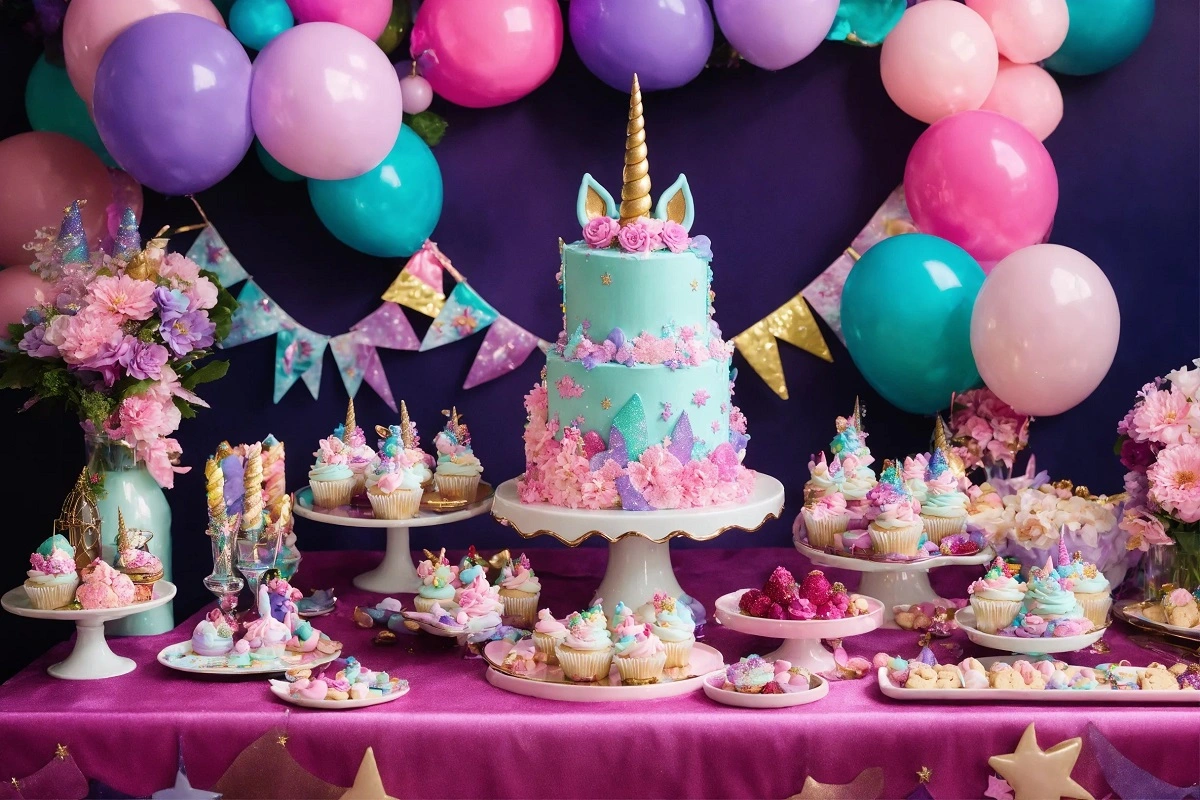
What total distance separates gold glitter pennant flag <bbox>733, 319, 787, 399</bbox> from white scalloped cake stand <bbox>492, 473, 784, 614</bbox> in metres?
0.72

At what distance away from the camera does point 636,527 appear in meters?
3.32

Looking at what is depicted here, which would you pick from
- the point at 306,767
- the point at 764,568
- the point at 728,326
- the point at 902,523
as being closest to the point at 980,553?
the point at 902,523

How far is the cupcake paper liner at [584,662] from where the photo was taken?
3.06 metres

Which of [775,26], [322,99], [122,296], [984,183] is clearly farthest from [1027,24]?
[122,296]

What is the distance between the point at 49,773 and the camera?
3.00 metres

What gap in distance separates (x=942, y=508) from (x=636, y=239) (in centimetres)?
103

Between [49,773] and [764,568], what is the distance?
1.98 m

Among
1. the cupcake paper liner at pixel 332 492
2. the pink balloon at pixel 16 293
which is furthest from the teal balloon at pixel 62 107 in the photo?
the cupcake paper liner at pixel 332 492

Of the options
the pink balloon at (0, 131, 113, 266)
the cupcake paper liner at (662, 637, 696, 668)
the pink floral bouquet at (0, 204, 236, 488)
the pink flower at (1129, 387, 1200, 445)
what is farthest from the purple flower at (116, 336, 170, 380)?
the pink flower at (1129, 387, 1200, 445)

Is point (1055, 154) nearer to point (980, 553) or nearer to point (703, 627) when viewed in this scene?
point (980, 553)

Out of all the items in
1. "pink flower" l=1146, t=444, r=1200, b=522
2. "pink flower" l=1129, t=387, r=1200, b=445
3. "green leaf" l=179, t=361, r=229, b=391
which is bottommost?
"pink flower" l=1146, t=444, r=1200, b=522

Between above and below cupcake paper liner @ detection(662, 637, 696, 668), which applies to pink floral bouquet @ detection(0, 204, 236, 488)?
above

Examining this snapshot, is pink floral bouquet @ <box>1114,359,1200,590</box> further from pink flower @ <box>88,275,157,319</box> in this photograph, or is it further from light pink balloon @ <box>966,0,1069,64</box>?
pink flower @ <box>88,275,157,319</box>

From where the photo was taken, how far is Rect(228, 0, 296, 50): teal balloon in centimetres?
392
